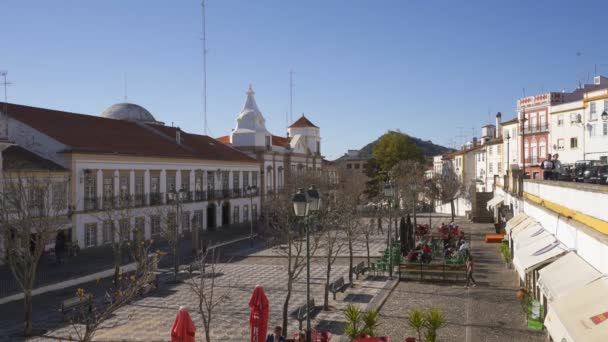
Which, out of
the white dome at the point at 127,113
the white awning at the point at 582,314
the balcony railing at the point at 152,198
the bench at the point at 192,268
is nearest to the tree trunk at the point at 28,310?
the bench at the point at 192,268

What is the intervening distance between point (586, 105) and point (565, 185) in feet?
110

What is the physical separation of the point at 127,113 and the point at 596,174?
137ft

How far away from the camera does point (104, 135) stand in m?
38.1

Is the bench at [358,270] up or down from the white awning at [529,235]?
down

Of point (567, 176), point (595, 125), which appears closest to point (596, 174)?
point (567, 176)

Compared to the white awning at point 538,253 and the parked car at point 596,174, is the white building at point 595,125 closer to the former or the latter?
the parked car at point 596,174

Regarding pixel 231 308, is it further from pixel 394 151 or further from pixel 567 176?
pixel 394 151

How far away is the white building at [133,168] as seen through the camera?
31797 mm

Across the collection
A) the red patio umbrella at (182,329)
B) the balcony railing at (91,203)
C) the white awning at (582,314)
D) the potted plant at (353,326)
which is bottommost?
the potted plant at (353,326)

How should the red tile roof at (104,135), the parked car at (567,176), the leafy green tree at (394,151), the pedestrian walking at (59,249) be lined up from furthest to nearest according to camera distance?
the leafy green tree at (394,151) < the red tile roof at (104,135) < the pedestrian walking at (59,249) < the parked car at (567,176)

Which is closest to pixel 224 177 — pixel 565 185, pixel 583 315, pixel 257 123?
pixel 257 123

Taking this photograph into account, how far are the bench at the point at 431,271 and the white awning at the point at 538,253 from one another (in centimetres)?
482

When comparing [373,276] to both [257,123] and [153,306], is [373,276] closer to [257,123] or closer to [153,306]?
[153,306]

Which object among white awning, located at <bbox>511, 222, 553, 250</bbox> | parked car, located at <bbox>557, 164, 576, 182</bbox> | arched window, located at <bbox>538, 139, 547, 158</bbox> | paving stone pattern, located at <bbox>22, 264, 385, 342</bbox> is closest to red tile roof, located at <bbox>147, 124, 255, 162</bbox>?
paving stone pattern, located at <bbox>22, 264, 385, 342</bbox>
